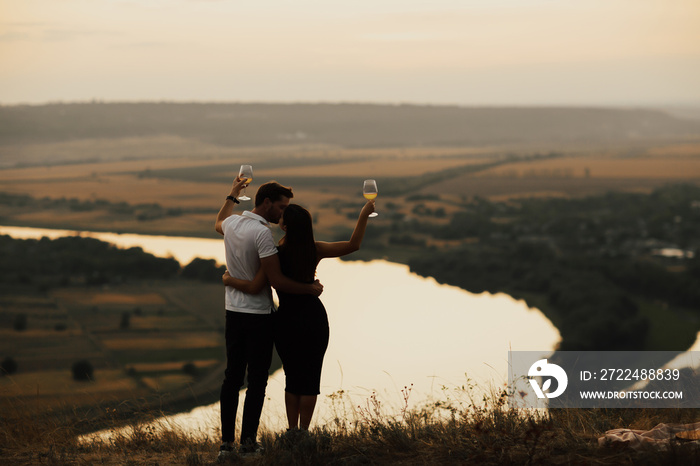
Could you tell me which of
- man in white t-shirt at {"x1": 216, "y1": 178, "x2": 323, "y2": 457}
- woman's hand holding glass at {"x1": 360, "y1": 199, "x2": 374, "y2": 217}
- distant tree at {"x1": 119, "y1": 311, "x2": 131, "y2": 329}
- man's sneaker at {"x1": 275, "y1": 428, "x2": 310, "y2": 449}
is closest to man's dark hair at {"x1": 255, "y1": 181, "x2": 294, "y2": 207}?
man in white t-shirt at {"x1": 216, "y1": 178, "x2": 323, "y2": 457}

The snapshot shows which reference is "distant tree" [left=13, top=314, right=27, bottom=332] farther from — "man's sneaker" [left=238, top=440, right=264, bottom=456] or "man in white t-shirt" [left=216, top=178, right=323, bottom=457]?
"man in white t-shirt" [left=216, top=178, right=323, bottom=457]

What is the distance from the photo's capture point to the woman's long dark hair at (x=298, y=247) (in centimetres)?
371

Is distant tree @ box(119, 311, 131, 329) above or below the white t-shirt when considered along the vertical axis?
below

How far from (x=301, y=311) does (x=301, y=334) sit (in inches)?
4.5

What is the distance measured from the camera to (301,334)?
12.6 feet

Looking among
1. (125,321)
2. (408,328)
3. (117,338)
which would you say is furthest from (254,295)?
(125,321)

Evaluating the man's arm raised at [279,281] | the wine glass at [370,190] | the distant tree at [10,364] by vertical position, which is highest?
the wine glass at [370,190]

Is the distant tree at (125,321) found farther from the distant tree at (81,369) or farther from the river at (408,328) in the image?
the river at (408,328)

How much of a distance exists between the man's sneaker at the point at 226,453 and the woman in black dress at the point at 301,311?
0.32 m

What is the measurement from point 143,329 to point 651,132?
4650 inches

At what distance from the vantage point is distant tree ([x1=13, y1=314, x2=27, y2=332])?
47.7 metres

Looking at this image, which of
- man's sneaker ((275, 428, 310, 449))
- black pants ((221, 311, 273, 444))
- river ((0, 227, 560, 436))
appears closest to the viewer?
black pants ((221, 311, 273, 444))

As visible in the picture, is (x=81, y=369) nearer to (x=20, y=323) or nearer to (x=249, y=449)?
(x=20, y=323)

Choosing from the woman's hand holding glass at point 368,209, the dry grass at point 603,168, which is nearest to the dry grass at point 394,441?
the woman's hand holding glass at point 368,209
